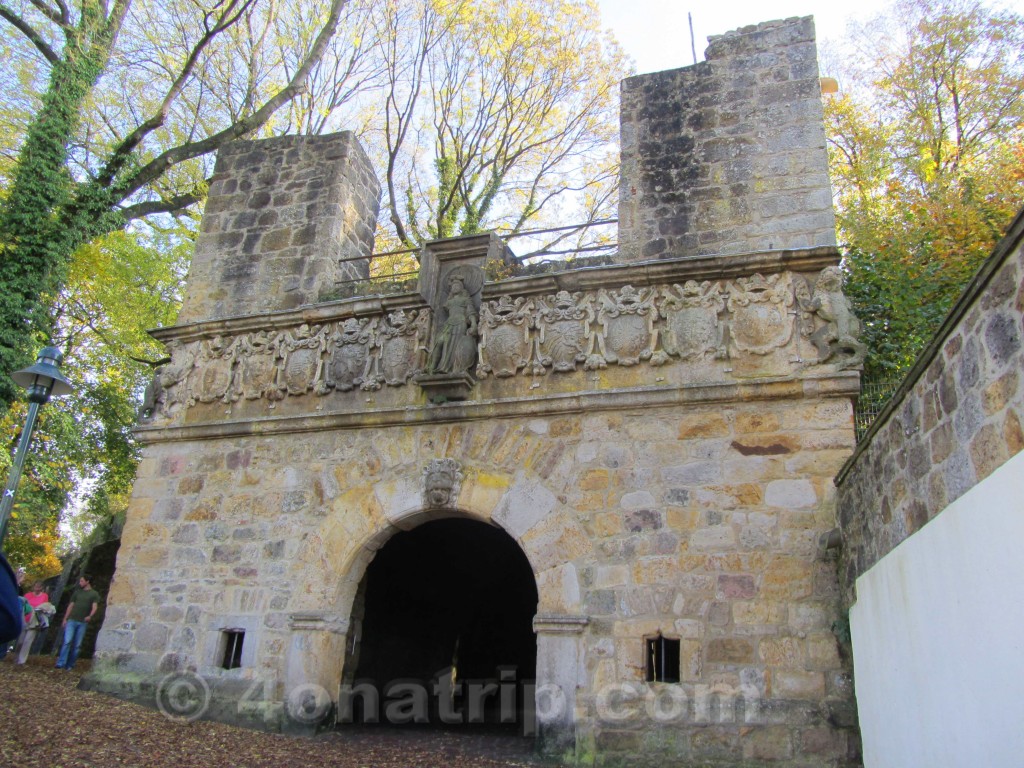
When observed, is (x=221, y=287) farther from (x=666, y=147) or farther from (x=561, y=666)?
(x=561, y=666)

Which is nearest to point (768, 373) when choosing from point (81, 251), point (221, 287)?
point (221, 287)

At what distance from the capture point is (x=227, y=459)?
25.0 ft

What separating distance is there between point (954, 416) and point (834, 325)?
2.76 m

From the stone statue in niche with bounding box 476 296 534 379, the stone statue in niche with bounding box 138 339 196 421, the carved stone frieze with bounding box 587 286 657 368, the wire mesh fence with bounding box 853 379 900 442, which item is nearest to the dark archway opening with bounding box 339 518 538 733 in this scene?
the stone statue in niche with bounding box 476 296 534 379

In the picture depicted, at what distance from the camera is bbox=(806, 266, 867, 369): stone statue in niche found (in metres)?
6.11

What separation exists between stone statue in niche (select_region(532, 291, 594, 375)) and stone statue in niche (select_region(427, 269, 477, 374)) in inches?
23.4

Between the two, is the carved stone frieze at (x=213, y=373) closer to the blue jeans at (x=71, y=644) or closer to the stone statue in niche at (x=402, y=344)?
the stone statue in niche at (x=402, y=344)

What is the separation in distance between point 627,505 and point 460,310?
228 cm

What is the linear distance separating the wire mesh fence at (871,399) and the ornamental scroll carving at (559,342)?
122cm

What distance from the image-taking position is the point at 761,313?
21.1 ft

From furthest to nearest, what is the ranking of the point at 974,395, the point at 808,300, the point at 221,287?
the point at 221,287, the point at 808,300, the point at 974,395

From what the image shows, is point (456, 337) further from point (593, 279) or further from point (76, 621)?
point (76, 621)

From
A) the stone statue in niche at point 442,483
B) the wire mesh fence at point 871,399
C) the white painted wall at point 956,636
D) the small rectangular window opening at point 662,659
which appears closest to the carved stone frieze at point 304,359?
the stone statue in niche at point 442,483

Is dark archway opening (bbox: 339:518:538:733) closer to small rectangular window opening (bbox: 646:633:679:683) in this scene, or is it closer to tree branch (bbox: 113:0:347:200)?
small rectangular window opening (bbox: 646:633:679:683)
